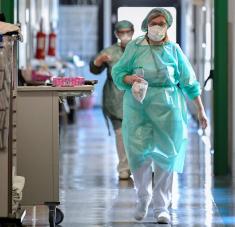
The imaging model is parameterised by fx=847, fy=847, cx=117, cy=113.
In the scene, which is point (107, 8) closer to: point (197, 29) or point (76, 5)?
point (76, 5)

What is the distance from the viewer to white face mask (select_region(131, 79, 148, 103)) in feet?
18.4

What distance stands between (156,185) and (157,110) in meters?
0.52

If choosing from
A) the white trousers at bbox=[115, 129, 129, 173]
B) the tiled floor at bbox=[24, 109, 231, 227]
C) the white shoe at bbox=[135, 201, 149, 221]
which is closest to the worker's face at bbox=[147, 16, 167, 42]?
the white shoe at bbox=[135, 201, 149, 221]

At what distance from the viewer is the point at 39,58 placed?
43.4ft

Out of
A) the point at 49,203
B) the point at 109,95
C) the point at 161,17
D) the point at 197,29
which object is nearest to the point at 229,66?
the point at 109,95

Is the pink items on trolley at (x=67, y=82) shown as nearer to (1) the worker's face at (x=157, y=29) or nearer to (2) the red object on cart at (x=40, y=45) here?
(1) the worker's face at (x=157, y=29)

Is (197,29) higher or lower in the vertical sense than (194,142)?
higher

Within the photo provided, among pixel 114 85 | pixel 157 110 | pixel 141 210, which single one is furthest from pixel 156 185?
pixel 114 85

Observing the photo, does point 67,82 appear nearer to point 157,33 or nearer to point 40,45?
point 157,33

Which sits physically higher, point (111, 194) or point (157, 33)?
point (157, 33)

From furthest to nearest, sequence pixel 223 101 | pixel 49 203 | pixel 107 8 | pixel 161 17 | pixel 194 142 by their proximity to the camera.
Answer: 1. pixel 107 8
2. pixel 194 142
3. pixel 223 101
4. pixel 161 17
5. pixel 49 203

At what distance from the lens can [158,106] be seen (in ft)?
19.0

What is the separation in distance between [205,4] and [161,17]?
23.4 feet

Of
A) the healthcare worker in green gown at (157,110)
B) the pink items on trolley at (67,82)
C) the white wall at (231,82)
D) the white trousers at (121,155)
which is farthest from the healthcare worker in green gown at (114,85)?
the pink items on trolley at (67,82)
